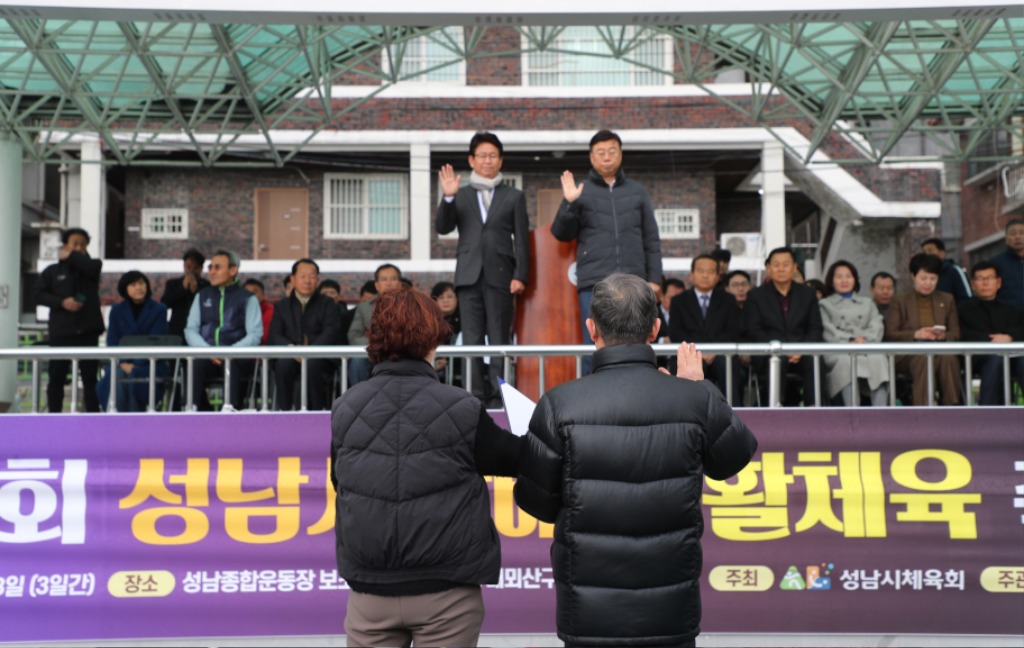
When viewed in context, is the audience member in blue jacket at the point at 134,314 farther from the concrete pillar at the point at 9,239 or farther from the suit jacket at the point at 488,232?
the suit jacket at the point at 488,232

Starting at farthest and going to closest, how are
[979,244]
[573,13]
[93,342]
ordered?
[979,244], [93,342], [573,13]

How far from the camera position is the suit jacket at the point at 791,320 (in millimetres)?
7906

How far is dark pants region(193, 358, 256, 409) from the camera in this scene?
7223 mm

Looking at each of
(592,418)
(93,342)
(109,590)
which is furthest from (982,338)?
(93,342)

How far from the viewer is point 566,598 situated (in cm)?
318

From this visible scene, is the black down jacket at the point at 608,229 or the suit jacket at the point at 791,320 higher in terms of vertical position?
the black down jacket at the point at 608,229

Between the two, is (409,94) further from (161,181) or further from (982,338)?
(982,338)

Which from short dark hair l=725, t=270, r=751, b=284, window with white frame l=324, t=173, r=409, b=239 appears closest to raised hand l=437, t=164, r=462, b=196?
short dark hair l=725, t=270, r=751, b=284

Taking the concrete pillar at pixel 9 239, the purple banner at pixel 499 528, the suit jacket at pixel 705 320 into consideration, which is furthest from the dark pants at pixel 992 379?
the concrete pillar at pixel 9 239

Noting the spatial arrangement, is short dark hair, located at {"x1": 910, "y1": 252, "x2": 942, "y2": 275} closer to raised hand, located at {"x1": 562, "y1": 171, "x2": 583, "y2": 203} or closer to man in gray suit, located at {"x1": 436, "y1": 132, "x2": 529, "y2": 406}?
raised hand, located at {"x1": 562, "y1": 171, "x2": 583, "y2": 203}

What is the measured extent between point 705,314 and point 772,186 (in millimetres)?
15170

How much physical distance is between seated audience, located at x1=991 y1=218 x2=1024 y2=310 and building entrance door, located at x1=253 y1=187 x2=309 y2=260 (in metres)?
18.0

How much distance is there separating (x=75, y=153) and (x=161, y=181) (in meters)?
2.06

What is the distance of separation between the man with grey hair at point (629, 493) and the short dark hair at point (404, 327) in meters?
0.49
